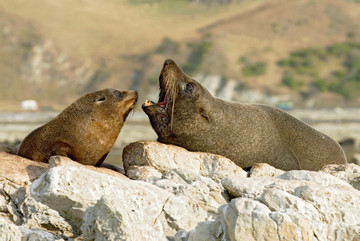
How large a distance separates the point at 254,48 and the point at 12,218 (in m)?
89.1

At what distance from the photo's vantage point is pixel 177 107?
1098cm

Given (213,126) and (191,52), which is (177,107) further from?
(191,52)

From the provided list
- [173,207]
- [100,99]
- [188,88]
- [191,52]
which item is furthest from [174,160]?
[191,52]

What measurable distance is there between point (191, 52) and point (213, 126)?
8523cm

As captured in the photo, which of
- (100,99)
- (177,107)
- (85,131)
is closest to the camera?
(85,131)

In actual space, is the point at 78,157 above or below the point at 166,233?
above

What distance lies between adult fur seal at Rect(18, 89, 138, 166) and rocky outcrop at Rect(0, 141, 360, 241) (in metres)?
1.05

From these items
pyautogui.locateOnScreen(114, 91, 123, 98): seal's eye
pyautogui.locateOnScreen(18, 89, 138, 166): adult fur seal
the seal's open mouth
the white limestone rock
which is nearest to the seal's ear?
the seal's open mouth

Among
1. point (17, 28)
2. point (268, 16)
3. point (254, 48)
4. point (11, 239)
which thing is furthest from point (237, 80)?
point (11, 239)

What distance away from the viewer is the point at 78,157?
989cm

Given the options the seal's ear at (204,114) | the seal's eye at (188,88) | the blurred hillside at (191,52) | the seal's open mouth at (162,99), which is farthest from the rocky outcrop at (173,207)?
the blurred hillside at (191,52)

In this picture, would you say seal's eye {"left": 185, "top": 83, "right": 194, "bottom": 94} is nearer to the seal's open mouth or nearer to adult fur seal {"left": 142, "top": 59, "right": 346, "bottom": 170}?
adult fur seal {"left": 142, "top": 59, "right": 346, "bottom": 170}

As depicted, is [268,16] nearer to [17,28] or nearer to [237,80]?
[237,80]

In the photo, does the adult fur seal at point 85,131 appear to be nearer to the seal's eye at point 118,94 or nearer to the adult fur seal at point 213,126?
the seal's eye at point 118,94
